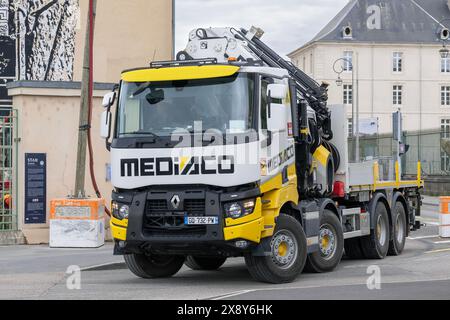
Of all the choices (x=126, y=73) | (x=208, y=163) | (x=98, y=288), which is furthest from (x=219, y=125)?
(x=98, y=288)

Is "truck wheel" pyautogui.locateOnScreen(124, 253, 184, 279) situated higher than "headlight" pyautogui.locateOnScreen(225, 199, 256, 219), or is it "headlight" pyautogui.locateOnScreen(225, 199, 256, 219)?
"headlight" pyautogui.locateOnScreen(225, 199, 256, 219)

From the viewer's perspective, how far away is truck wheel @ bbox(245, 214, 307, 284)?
530 inches

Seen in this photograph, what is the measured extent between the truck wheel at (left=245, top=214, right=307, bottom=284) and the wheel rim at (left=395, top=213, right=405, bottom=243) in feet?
17.8

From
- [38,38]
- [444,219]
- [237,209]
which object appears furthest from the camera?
[38,38]

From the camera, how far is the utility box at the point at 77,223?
18.7 metres

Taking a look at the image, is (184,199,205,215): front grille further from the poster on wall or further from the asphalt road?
the poster on wall

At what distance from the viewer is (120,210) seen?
1360 cm

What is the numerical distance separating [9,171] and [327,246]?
8260 mm

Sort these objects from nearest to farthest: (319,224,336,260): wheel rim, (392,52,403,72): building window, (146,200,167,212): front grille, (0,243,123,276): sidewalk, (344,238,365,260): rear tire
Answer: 1. (146,200,167,212): front grille
2. (319,224,336,260): wheel rim
3. (0,243,123,276): sidewalk
4. (344,238,365,260): rear tire
5. (392,52,403,72): building window

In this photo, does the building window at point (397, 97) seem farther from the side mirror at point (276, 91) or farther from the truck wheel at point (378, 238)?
the side mirror at point (276, 91)

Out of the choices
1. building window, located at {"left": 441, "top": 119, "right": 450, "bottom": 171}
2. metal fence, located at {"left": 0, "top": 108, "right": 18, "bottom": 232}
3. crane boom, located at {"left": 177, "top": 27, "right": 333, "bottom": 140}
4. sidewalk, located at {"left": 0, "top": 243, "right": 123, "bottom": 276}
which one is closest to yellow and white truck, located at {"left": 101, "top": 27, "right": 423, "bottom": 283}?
crane boom, located at {"left": 177, "top": 27, "right": 333, "bottom": 140}

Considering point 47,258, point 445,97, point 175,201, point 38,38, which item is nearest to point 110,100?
point 175,201

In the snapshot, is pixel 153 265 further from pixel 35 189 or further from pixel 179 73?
pixel 35 189

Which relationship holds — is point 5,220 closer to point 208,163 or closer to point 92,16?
point 92,16
